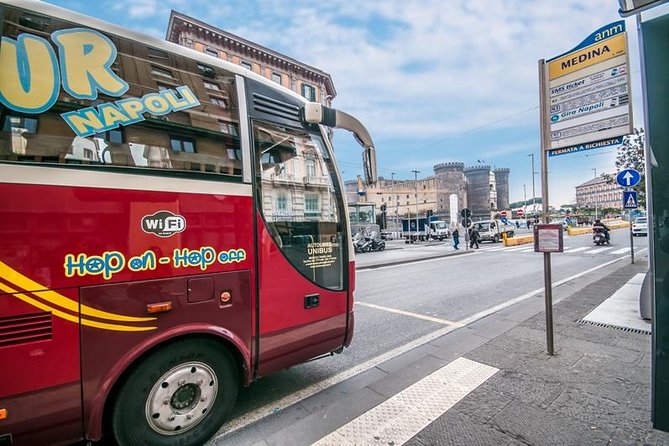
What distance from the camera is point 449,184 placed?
85438mm

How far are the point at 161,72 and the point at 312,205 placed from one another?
1.63 meters

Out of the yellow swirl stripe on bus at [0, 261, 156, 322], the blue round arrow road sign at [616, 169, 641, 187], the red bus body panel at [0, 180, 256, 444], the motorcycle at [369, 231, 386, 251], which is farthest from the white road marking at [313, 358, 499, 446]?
the motorcycle at [369, 231, 386, 251]

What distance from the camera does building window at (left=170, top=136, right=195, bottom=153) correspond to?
2.42 m

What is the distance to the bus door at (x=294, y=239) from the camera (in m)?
2.84

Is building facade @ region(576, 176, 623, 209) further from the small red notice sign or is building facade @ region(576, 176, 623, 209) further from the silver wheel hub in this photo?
the silver wheel hub

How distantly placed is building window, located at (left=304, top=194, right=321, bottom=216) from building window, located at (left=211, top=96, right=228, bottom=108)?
1.05m

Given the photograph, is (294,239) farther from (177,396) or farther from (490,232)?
(490,232)

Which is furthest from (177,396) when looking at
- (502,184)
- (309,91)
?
(502,184)

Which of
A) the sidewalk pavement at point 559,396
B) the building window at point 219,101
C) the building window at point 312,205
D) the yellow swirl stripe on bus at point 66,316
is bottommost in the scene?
the sidewalk pavement at point 559,396

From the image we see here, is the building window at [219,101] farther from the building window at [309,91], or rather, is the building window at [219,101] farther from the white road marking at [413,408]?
the building window at [309,91]

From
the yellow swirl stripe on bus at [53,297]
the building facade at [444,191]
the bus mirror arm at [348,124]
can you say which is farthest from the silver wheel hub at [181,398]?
the building facade at [444,191]

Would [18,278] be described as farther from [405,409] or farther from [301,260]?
[405,409]

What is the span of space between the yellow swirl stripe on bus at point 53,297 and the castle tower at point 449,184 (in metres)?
85.8

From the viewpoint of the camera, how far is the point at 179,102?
8.16 feet
